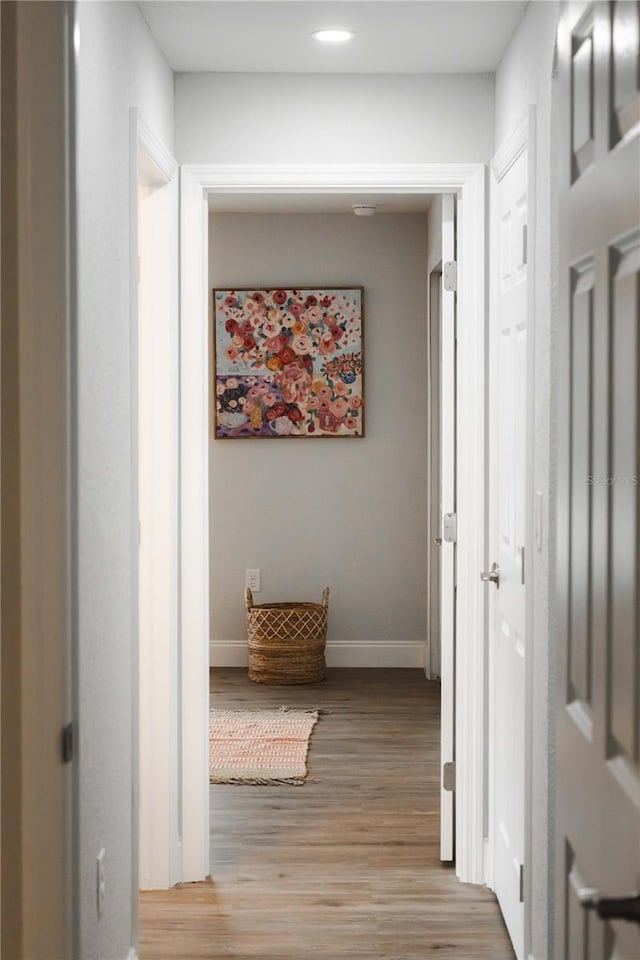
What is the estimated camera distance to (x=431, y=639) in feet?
20.9

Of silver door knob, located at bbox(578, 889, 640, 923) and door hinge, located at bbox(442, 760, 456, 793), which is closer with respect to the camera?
silver door knob, located at bbox(578, 889, 640, 923)

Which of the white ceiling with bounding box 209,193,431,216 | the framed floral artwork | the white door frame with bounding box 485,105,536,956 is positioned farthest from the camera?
the framed floral artwork

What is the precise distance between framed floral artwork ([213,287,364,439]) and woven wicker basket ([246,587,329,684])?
105 cm

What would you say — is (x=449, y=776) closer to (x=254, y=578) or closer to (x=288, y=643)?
(x=288, y=643)

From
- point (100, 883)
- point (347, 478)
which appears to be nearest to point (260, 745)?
point (347, 478)

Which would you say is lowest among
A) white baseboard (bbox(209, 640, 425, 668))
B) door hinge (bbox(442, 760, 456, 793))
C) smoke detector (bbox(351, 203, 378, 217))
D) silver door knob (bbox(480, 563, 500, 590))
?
white baseboard (bbox(209, 640, 425, 668))

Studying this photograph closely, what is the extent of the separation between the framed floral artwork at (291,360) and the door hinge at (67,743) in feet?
16.0

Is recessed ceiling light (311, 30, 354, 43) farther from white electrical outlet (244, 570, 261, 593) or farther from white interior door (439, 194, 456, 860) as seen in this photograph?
white electrical outlet (244, 570, 261, 593)

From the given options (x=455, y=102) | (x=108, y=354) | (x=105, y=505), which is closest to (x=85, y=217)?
(x=108, y=354)

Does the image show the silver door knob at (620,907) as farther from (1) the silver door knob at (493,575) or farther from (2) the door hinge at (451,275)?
(2) the door hinge at (451,275)

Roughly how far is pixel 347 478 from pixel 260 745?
1.99 meters

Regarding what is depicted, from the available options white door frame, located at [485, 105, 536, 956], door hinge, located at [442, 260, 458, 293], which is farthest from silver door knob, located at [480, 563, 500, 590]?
door hinge, located at [442, 260, 458, 293]

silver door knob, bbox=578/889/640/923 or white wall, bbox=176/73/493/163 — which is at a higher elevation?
white wall, bbox=176/73/493/163

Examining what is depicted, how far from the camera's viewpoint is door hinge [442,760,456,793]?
371cm
